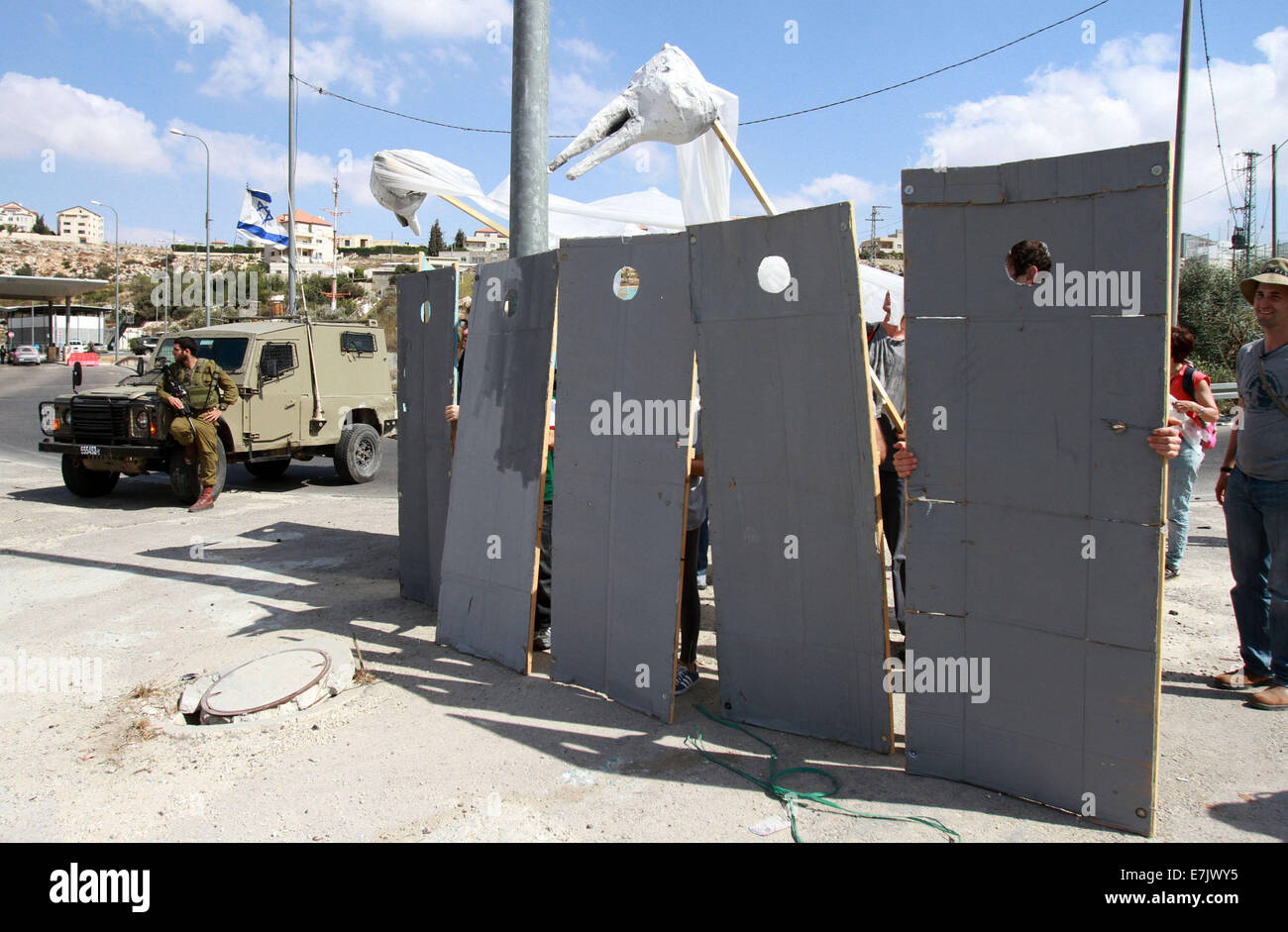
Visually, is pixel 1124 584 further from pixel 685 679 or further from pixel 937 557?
pixel 685 679

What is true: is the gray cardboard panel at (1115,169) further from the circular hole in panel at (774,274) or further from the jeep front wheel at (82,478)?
the jeep front wheel at (82,478)

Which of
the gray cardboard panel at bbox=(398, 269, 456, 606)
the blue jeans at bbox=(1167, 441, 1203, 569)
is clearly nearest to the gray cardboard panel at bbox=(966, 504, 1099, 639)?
the blue jeans at bbox=(1167, 441, 1203, 569)

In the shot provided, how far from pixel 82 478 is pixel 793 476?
985 centimetres

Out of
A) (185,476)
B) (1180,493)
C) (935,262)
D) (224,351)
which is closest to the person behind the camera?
(935,262)

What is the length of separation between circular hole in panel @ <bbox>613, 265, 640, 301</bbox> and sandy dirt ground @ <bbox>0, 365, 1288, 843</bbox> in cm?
176

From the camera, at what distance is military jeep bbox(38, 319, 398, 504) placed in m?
9.71

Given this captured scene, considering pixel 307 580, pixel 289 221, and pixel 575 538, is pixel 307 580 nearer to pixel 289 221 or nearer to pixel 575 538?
pixel 575 538

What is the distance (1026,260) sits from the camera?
3135mm

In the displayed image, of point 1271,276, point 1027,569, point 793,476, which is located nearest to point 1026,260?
point 1027,569

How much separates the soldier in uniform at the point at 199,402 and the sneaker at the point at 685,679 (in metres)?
7.23

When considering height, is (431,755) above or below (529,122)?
below

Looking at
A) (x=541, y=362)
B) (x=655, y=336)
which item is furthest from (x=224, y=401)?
(x=655, y=336)

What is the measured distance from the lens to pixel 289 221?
18625 mm

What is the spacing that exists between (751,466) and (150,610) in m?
4.42
